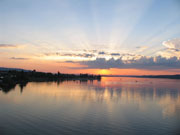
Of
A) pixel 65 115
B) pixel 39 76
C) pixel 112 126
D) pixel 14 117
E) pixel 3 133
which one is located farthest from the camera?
pixel 39 76

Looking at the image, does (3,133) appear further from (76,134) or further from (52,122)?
(76,134)

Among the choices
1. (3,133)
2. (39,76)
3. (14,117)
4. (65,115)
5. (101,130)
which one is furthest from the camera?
(39,76)

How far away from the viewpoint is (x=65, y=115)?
2775 centimetres

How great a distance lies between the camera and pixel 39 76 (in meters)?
184

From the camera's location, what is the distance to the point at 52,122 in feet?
77.4

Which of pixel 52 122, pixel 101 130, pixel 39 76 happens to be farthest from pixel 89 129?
pixel 39 76

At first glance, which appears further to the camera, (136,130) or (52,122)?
(52,122)

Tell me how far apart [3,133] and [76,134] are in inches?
333

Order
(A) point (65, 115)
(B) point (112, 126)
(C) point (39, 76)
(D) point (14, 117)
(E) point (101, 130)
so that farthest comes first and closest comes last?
1. (C) point (39, 76)
2. (A) point (65, 115)
3. (D) point (14, 117)
4. (B) point (112, 126)
5. (E) point (101, 130)

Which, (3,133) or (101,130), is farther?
(101,130)

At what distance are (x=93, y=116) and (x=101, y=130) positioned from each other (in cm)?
683

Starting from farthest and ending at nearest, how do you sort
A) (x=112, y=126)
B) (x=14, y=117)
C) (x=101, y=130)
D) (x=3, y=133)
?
(x=14, y=117) → (x=112, y=126) → (x=101, y=130) → (x=3, y=133)

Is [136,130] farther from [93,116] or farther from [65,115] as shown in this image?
[65,115]

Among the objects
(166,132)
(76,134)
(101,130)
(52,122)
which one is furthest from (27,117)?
(166,132)
